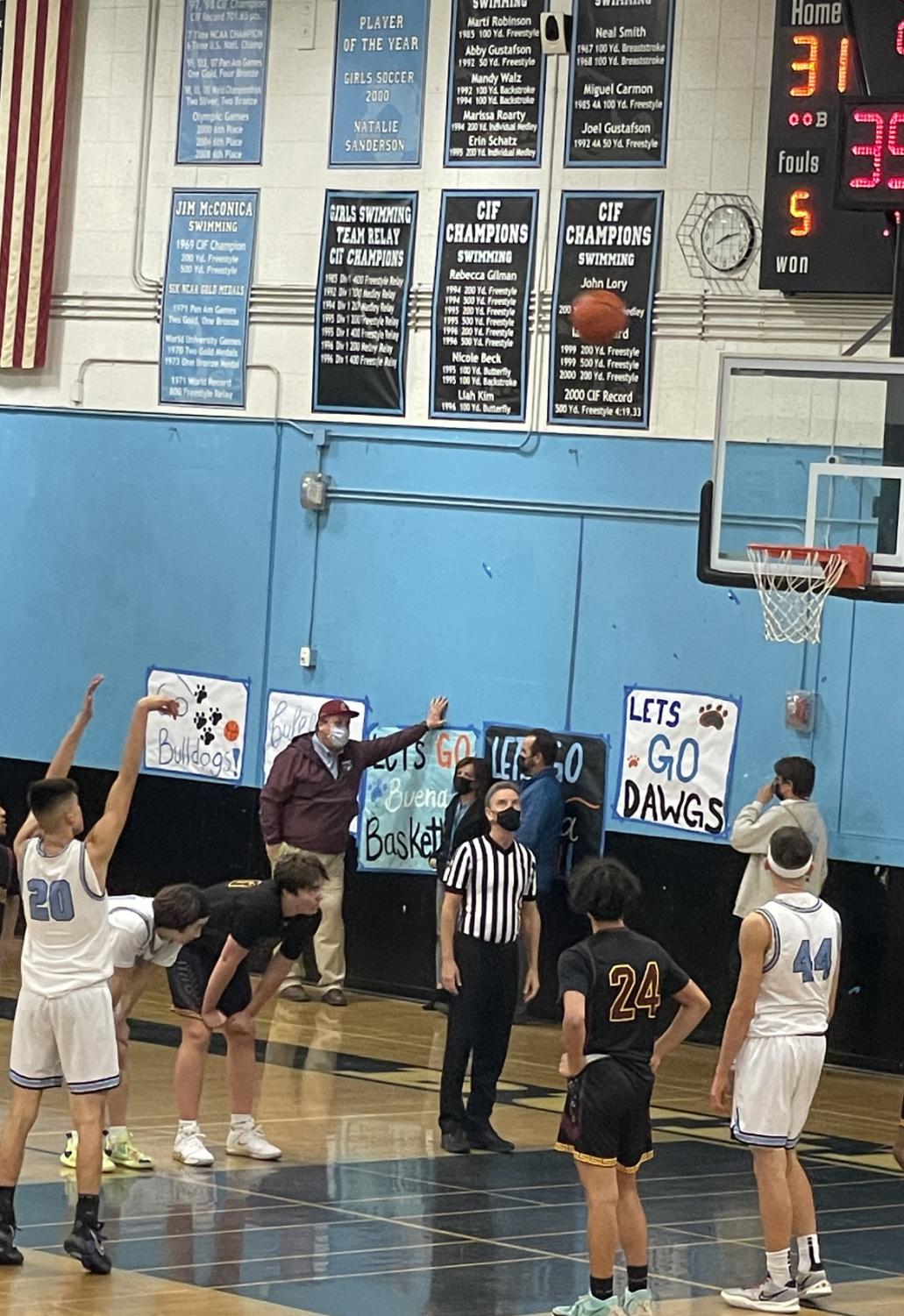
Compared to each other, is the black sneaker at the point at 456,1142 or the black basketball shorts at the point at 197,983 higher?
the black basketball shorts at the point at 197,983

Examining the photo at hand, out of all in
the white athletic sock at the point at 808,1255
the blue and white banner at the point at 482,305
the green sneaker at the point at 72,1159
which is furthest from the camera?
the blue and white banner at the point at 482,305

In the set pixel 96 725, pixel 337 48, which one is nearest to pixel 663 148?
pixel 337 48

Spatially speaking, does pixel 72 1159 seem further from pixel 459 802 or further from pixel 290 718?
pixel 290 718

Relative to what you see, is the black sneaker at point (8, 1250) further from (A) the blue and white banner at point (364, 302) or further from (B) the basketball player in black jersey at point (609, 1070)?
(A) the blue and white banner at point (364, 302)

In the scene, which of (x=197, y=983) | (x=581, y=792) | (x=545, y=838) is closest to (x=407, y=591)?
(x=581, y=792)

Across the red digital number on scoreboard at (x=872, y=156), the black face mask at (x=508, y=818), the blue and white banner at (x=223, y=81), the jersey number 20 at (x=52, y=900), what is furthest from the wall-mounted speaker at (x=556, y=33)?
the jersey number 20 at (x=52, y=900)

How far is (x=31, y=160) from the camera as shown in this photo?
18.1 metres

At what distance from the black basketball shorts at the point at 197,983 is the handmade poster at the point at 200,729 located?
6.38 metres

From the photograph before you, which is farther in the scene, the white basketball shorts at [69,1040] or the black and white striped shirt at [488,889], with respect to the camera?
the black and white striped shirt at [488,889]

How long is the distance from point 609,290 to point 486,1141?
633 centimetres

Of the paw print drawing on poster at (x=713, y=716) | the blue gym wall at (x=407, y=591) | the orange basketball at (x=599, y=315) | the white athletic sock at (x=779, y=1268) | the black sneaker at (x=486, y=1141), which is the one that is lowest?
the black sneaker at (x=486, y=1141)

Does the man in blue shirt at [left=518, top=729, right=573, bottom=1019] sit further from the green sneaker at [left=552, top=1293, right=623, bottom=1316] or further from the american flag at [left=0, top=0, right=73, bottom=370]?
the green sneaker at [left=552, top=1293, right=623, bottom=1316]

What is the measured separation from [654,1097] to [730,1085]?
4.25 m

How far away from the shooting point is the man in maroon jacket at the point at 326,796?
628 inches
